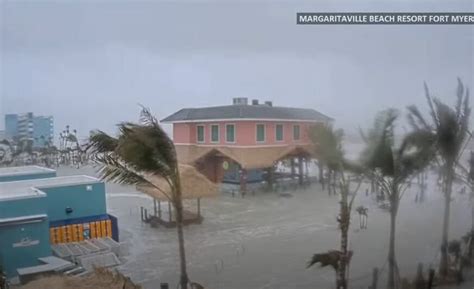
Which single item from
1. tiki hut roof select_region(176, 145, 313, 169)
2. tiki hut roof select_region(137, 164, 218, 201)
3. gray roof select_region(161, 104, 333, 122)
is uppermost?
gray roof select_region(161, 104, 333, 122)

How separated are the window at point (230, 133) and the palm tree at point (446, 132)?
3.63ft

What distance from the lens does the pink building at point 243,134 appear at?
7.21 feet

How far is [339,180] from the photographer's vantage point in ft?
7.20

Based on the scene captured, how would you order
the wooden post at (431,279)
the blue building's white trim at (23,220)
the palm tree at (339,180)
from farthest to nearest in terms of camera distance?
1. the wooden post at (431,279)
2. the palm tree at (339,180)
3. the blue building's white trim at (23,220)

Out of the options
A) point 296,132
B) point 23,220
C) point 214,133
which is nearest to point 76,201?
point 23,220

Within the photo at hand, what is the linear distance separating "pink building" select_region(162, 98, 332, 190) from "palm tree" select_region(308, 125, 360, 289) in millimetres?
64

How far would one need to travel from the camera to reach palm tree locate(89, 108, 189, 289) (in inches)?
81.9

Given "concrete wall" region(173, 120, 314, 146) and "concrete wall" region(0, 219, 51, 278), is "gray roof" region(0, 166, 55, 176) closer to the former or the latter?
"concrete wall" region(0, 219, 51, 278)

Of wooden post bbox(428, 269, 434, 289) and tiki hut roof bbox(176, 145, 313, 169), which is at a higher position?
tiki hut roof bbox(176, 145, 313, 169)

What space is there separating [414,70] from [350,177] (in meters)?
0.78

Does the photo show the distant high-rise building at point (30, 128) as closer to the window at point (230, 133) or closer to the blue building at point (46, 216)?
the blue building at point (46, 216)

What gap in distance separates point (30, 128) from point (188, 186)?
1060 mm

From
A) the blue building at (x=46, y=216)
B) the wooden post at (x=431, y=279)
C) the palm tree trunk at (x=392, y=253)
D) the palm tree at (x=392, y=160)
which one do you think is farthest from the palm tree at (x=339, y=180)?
the blue building at (x=46, y=216)

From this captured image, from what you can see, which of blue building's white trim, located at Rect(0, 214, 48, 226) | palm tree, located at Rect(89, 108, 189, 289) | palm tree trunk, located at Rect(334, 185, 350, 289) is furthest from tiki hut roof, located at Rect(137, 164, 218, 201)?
palm tree trunk, located at Rect(334, 185, 350, 289)
